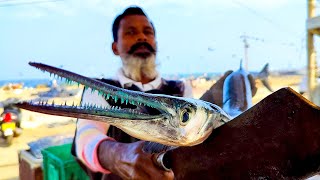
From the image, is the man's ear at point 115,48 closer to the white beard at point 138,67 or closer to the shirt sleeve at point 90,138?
the white beard at point 138,67

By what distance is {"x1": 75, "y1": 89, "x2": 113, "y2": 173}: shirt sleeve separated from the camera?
1.30 metres

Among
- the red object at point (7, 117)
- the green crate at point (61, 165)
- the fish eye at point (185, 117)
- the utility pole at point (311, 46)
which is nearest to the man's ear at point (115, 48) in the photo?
the green crate at point (61, 165)

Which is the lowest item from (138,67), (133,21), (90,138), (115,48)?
(90,138)

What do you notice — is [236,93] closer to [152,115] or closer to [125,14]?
[125,14]

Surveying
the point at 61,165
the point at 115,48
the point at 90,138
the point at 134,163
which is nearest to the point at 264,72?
the point at 115,48

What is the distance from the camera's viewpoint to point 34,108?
748mm

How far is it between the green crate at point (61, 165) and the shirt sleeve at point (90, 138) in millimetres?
359

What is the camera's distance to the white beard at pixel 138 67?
186cm

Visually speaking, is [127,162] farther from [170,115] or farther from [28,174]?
[28,174]

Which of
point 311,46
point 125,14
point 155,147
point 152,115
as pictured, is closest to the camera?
point 152,115

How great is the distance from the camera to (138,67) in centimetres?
189

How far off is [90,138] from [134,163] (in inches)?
18.7

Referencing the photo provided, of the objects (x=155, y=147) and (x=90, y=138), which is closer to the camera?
(x=155, y=147)

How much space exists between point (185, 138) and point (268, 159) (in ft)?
0.70
